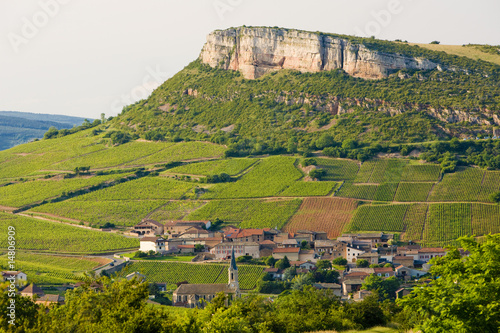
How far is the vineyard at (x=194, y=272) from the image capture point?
6969 centimetres

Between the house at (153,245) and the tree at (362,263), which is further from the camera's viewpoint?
the house at (153,245)

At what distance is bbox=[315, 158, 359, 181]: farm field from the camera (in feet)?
339

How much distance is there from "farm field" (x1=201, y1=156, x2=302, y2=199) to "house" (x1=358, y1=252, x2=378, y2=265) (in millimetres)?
26188

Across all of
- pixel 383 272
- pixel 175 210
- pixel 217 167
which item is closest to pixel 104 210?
pixel 175 210

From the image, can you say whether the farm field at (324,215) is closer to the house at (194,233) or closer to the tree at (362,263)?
the house at (194,233)

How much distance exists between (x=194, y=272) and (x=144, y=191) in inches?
1337

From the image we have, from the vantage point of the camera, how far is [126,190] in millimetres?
104688

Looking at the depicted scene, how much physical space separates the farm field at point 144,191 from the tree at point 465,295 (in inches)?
3000

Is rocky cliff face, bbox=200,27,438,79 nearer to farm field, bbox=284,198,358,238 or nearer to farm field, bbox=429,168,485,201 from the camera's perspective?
farm field, bbox=429,168,485,201

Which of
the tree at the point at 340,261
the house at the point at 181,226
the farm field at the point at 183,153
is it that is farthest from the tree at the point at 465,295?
the farm field at the point at 183,153

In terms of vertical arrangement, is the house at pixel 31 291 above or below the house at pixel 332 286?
above

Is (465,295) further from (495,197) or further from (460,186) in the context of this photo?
(460,186)

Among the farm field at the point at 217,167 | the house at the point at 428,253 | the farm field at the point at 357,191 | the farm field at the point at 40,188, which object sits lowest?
the house at the point at 428,253

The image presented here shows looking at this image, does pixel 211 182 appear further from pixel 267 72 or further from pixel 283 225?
pixel 267 72
